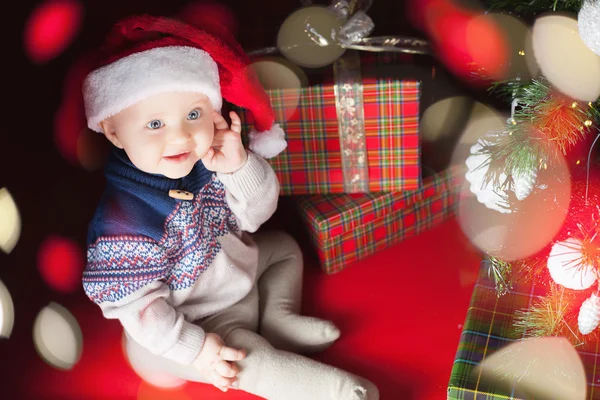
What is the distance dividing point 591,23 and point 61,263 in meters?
0.95

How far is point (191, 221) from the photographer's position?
41.4 inches

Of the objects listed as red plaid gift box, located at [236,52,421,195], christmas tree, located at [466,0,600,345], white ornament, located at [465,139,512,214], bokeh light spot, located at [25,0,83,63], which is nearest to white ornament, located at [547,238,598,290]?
christmas tree, located at [466,0,600,345]

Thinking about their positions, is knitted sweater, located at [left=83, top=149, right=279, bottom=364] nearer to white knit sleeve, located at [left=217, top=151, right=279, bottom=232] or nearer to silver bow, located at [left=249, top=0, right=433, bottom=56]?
white knit sleeve, located at [left=217, top=151, right=279, bottom=232]

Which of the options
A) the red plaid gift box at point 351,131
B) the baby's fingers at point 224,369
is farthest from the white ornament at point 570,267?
the baby's fingers at point 224,369

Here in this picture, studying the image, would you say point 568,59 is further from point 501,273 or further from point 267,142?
point 267,142

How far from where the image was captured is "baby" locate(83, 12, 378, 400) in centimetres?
91

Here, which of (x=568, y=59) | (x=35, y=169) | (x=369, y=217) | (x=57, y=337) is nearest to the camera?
(x=568, y=59)

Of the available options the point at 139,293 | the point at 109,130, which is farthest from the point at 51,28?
the point at 139,293

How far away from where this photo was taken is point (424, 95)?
4.42 feet

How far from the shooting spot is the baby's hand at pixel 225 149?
1.03m

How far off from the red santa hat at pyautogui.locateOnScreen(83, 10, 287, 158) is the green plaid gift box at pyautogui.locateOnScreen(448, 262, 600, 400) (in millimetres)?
544

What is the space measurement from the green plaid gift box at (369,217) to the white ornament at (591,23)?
2.02 feet

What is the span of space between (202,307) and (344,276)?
0.35m

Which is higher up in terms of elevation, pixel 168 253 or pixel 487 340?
pixel 168 253
